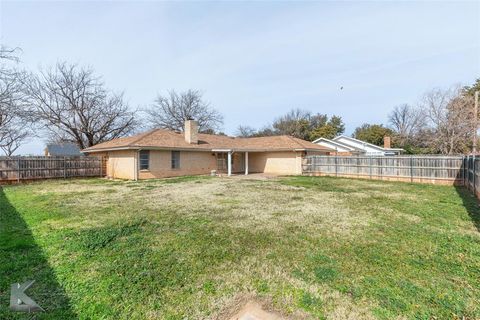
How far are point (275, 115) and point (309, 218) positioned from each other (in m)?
49.4

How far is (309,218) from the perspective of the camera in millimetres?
6883

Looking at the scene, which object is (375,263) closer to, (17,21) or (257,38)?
(257,38)

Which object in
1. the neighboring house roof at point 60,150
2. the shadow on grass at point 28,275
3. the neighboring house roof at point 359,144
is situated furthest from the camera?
the neighboring house roof at point 60,150

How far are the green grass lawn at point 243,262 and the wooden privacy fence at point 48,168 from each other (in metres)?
11.1

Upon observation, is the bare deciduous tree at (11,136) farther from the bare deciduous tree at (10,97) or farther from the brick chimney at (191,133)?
the brick chimney at (191,133)

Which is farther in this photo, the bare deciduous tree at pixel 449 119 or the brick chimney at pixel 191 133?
the bare deciduous tree at pixel 449 119

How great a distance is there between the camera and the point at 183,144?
20312 mm

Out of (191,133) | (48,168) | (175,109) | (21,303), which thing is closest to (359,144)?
(191,133)

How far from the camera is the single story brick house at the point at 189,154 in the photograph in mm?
18125

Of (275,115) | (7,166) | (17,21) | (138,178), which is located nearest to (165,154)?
(138,178)

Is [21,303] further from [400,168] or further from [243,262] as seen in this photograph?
[400,168]

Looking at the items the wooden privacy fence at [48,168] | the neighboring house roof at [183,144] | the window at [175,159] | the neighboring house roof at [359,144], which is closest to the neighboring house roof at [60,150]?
the neighboring house roof at [183,144]

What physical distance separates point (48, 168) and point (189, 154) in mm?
9397

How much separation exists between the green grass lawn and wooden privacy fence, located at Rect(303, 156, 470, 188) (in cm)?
865
